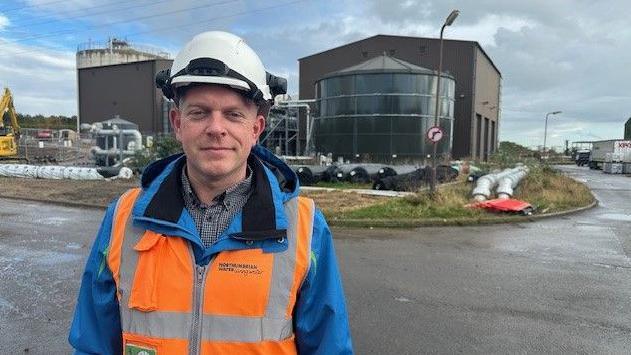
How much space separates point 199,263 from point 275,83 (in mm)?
795

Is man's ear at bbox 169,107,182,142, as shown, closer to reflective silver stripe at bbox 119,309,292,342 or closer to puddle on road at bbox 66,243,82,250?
reflective silver stripe at bbox 119,309,292,342

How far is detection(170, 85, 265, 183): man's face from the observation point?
71.4 inches

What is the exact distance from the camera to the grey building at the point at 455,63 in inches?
1795

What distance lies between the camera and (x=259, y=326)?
1701 mm

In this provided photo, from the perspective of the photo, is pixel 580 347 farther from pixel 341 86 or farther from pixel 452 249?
pixel 341 86

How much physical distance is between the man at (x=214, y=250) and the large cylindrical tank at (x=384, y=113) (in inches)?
1203

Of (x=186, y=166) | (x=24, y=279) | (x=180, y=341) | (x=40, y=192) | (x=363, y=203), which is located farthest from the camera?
(x=40, y=192)

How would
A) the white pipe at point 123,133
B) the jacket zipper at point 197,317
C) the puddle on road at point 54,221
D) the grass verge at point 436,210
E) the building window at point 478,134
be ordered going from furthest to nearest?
the building window at point 478,134 → the white pipe at point 123,133 → the grass verge at point 436,210 → the puddle on road at point 54,221 → the jacket zipper at point 197,317

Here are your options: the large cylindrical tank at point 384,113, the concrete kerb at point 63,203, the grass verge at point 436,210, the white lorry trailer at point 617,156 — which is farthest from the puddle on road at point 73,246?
the white lorry trailer at point 617,156

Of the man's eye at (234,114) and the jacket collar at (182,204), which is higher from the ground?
the man's eye at (234,114)

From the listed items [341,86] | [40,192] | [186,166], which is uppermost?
[341,86]

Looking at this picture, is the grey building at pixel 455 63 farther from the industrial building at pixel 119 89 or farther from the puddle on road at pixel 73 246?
the puddle on road at pixel 73 246

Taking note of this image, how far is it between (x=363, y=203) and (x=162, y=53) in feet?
202

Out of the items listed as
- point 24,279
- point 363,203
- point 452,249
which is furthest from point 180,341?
point 363,203
